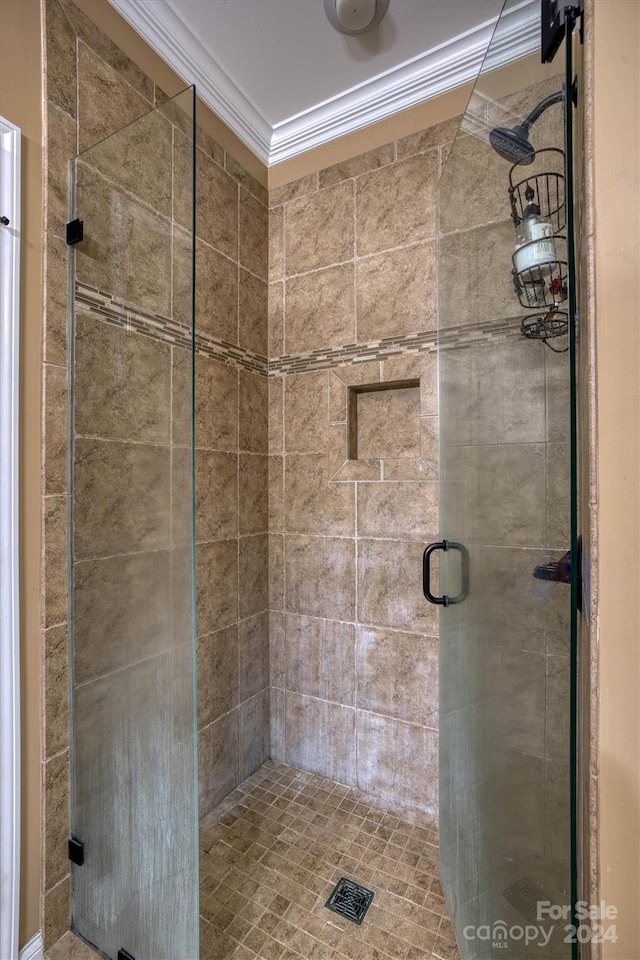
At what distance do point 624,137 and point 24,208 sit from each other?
4.29 feet

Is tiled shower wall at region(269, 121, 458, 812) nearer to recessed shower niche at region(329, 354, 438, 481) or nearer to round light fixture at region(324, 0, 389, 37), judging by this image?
recessed shower niche at region(329, 354, 438, 481)

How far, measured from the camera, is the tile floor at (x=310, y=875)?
118 centimetres

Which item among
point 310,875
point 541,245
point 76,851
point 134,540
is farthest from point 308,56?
point 310,875

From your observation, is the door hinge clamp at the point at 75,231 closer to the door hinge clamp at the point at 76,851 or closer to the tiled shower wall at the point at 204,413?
the tiled shower wall at the point at 204,413

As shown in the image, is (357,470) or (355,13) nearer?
(355,13)

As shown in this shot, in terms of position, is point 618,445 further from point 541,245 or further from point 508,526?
point 541,245

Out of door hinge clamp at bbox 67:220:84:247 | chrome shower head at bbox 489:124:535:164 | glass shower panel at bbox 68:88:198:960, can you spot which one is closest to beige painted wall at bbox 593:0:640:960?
chrome shower head at bbox 489:124:535:164

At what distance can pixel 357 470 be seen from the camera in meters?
1.80

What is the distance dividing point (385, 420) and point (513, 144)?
1045mm

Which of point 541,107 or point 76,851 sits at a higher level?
point 541,107

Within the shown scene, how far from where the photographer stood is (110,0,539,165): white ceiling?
139cm

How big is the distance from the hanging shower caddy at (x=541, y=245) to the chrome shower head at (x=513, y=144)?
14 mm

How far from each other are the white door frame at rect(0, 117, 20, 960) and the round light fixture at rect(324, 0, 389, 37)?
1.10 m

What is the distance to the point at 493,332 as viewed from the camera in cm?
99
